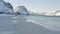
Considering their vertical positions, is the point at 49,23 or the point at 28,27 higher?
the point at 28,27

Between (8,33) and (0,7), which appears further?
(0,7)

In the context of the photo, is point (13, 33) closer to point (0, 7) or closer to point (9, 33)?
point (9, 33)

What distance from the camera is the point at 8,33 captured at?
29.1ft

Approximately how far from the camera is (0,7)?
102938 mm

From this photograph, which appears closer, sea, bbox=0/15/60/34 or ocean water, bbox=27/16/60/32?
sea, bbox=0/15/60/34

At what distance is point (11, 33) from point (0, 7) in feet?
312

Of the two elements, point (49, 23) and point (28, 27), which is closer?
point (28, 27)

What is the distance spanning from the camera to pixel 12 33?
885 cm

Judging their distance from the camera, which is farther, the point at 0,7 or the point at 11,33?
the point at 0,7

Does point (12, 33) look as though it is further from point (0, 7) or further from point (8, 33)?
point (0, 7)

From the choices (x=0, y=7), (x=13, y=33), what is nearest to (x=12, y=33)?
(x=13, y=33)

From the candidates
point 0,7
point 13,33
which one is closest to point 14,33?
point 13,33

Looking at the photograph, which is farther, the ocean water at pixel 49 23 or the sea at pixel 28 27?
the ocean water at pixel 49 23

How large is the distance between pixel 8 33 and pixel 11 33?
13cm
